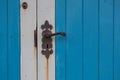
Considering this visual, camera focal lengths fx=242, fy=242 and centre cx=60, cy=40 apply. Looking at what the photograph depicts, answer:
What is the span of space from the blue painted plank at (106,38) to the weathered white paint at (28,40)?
1.56 ft

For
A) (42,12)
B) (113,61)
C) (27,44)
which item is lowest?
(113,61)

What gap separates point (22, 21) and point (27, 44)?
160 mm

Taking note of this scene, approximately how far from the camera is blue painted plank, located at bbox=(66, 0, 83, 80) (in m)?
1.67

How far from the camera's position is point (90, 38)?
66.7 inches

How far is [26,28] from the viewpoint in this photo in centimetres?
164

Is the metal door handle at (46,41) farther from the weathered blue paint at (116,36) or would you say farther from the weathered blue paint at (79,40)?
the weathered blue paint at (116,36)

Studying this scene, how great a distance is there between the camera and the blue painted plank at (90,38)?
1.69m

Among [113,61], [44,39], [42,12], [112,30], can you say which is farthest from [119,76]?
[42,12]

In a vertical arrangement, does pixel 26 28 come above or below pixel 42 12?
below
